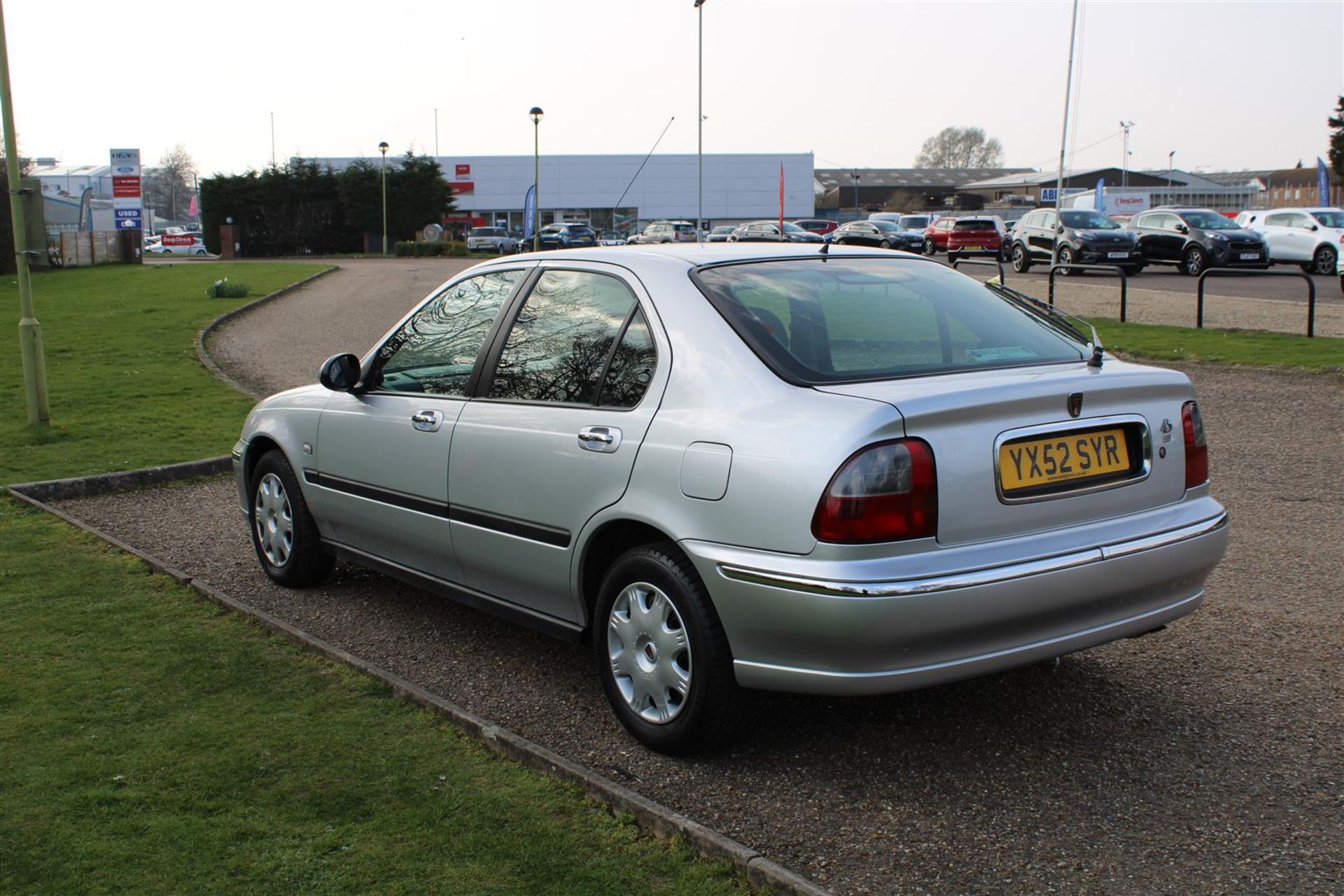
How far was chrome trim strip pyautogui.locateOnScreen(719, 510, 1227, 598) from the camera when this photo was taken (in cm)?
333

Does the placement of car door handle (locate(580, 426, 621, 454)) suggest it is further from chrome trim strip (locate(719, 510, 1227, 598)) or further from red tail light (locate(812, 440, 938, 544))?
red tail light (locate(812, 440, 938, 544))

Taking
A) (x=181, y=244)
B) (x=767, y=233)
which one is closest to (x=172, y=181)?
(x=181, y=244)

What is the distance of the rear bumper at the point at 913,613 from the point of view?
11.0ft

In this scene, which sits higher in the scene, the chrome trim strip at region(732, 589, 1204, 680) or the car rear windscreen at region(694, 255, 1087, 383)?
the car rear windscreen at region(694, 255, 1087, 383)

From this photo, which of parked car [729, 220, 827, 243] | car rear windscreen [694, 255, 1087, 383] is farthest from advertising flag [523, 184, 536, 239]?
car rear windscreen [694, 255, 1087, 383]

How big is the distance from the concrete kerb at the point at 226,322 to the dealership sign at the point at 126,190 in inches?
569

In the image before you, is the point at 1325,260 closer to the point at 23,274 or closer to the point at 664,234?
the point at 664,234

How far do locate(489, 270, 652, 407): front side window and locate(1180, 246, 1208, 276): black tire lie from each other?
2791cm

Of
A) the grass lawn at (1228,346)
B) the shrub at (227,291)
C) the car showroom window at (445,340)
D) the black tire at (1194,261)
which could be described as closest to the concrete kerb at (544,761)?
the car showroom window at (445,340)

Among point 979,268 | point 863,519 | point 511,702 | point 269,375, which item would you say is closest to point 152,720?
point 511,702

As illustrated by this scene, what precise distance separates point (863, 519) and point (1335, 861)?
150cm

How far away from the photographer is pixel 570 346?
446 cm

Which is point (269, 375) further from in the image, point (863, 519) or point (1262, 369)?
point (863, 519)

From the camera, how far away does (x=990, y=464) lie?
138 inches
